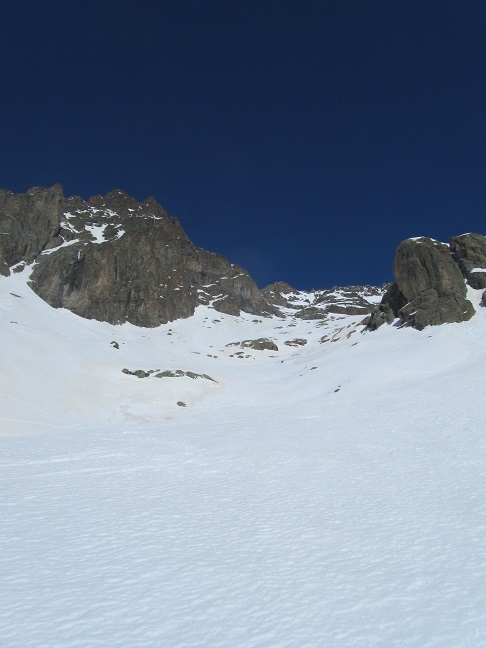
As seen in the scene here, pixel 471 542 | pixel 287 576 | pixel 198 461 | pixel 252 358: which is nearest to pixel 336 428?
pixel 198 461

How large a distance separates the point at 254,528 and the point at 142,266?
99107 millimetres

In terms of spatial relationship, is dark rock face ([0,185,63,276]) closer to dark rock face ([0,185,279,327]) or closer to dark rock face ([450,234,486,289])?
dark rock face ([0,185,279,327])

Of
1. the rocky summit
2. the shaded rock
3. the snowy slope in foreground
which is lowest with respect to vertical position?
the snowy slope in foreground

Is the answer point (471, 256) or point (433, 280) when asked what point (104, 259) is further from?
point (471, 256)

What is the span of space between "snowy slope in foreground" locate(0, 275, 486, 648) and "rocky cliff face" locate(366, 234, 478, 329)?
2373 cm

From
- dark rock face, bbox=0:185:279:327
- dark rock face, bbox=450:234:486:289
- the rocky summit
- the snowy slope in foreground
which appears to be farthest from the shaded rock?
dark rock face, bbox=0:185:279:327

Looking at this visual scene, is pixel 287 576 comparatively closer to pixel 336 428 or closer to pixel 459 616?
pixel 459 616

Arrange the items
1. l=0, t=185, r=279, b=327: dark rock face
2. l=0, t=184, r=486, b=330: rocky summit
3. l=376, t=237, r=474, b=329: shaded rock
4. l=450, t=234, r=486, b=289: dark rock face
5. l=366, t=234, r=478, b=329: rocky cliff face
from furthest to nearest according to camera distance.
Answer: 1. l=0, t=185, r=279, b=327: dark rock face
2. l=0, t=184, r=486, b=330: rocky summit
3. l=450, t=234, r=486, b=289: dark rock face
4. l=366, t=234, r=478, b=329: rocky cliff face
5. l=376, t=237, r=474, b=329: shaded rock

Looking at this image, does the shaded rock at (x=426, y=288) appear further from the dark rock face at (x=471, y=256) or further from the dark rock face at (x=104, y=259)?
the dark rock face at (x=104, y=259)

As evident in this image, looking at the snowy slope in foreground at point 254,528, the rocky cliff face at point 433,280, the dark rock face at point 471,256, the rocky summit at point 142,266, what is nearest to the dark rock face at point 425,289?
the rocky cliff face at point 433,280

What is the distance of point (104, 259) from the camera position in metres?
94.4

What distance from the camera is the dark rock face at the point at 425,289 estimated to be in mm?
44500

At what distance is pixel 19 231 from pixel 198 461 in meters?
93.4

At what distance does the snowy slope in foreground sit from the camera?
4691 millimetres
